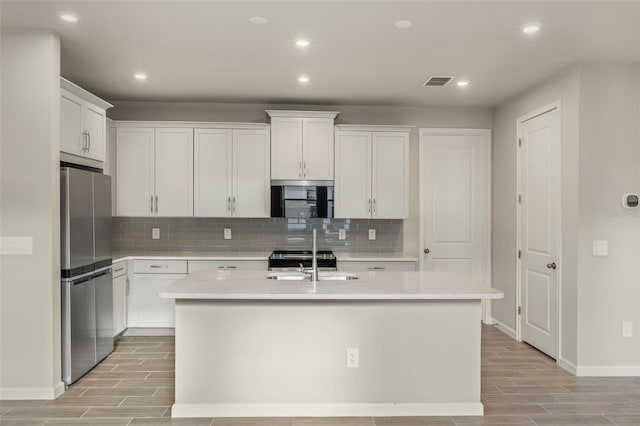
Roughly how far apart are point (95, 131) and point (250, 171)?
164 cm

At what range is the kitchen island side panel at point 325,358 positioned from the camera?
269 cm

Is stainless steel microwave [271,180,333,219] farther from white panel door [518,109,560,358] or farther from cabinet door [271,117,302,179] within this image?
white panel door [518,109,560,358]

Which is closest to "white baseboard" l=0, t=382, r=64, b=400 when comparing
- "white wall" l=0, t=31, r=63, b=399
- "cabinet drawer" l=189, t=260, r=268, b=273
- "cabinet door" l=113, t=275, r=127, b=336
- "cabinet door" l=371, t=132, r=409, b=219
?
"white wall" l=0, t=31, r=63, b=399

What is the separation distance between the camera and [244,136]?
4750 millimetres

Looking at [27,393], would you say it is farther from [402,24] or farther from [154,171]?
[402,24]

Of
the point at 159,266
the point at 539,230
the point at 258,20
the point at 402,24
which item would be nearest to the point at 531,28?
the point at 402,24

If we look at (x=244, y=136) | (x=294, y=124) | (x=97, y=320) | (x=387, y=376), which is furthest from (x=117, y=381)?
(x=294, y=124)

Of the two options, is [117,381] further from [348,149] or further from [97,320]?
[348,149]

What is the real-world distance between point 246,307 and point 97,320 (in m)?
1.70

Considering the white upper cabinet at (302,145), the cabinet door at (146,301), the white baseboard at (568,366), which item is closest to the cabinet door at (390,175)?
the white upper cabinet at (302,145)

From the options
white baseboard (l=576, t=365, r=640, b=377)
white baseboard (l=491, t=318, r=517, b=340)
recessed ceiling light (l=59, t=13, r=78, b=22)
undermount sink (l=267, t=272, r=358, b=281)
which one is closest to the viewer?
recessed ceiling light (l=59, t=13, r=78, b=22)

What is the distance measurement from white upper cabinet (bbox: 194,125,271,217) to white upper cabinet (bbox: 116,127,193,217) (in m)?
0.14

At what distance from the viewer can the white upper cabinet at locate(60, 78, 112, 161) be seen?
3211 millimetres

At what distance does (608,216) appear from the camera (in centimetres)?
351
